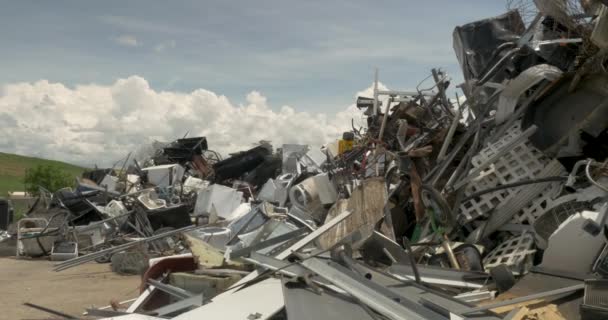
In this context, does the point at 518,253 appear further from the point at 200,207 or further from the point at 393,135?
the point at 200,207

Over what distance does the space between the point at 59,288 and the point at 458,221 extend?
5.25 meters

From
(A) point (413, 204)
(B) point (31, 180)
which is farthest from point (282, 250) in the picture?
(B) point (31, 180)

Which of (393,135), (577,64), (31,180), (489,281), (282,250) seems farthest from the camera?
(31,180)

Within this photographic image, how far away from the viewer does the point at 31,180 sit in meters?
31.5

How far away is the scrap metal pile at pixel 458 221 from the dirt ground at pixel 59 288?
397 mm

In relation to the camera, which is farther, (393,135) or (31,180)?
(31,180)

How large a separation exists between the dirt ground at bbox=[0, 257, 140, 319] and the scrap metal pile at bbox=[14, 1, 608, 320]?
397 millimetres

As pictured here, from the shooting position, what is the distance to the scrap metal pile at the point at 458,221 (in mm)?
3562

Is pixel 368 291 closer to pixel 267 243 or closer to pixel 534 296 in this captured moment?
pixel 534 296

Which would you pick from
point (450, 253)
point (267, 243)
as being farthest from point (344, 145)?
point (450, 253)

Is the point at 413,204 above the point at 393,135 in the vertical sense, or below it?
below

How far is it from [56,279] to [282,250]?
15.6ft

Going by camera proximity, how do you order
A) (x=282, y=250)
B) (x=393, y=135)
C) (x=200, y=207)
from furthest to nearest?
1. (x=200, y=207)
2. (x=393, y=135)
3. (x=282, y=250)

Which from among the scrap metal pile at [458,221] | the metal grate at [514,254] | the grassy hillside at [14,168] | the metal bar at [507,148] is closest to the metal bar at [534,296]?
the scrap metal pile at [458,221]
